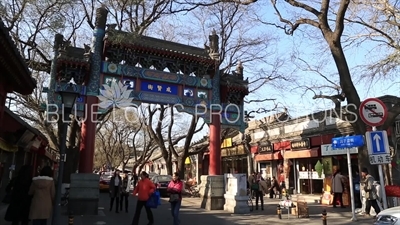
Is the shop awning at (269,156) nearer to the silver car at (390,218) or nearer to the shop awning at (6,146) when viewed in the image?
the shop awning at (6,146)

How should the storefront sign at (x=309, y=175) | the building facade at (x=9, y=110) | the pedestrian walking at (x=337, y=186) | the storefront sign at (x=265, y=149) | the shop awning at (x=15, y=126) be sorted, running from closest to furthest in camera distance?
1. the building facade at (x=9, y=110)
2. the shop awning at (x=15, y=126)
3. the pedestrian walking at (x=337, y=186)
4. the storefront sign at (x=309, y=175)
5. the storefront sign at (x=265, y=149)

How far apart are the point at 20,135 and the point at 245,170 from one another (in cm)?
1642

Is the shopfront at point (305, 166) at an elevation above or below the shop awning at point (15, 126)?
below

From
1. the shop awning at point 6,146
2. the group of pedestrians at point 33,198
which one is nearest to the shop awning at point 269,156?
the shop awning at point 6,146

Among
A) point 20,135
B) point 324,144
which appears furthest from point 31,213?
point 324,144

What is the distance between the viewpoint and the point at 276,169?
21.7m

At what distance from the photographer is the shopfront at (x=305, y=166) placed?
1839 cm

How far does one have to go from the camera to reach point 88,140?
42.1ft

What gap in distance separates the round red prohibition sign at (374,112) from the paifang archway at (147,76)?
24.9ft

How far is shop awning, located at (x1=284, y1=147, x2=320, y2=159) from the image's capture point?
17.9 meters

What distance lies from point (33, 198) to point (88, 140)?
6.00 meters

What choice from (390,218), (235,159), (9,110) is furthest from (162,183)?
(390,218)

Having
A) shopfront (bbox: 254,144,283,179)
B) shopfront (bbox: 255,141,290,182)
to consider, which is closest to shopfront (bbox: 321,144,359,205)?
shopfront (bbox: 255,141,290,182)

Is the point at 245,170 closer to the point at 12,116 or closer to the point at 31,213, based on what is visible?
the point at 12,116
